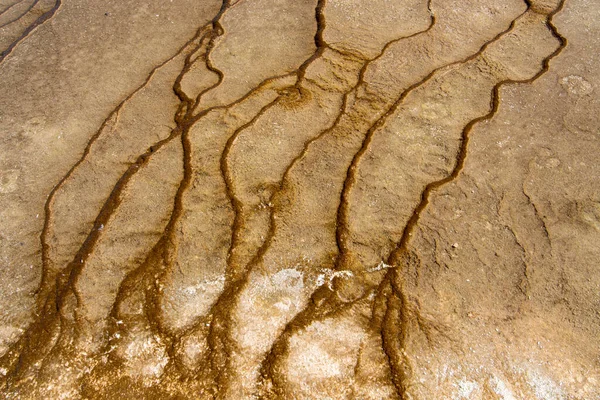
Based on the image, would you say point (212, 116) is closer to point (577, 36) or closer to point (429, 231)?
point (429, 231)

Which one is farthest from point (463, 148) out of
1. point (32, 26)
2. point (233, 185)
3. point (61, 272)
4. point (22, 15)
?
point (22, 15)

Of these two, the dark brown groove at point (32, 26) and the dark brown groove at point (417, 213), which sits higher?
the dark brown groove at point (32, 26)

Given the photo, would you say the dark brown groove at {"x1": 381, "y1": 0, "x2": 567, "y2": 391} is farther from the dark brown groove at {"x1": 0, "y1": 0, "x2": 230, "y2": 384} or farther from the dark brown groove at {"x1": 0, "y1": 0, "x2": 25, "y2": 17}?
the dark brown groove at {"x1": 0, "y1": 0, "x2": 25, "y2": 17}

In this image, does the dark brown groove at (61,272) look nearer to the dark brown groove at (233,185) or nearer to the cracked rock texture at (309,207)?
the cracked rock texture at (309,207)


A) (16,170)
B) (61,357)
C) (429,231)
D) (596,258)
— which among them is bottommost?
(596,258)

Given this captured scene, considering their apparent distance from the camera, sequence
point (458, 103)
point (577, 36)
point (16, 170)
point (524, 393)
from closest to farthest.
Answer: point (524, 393) < point (16, 170) < point (458, 103) < point (577, 36)

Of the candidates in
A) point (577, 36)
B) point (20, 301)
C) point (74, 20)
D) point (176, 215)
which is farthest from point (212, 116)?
point (577, 36)

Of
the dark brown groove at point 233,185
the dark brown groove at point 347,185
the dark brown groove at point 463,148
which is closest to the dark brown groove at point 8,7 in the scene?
the dark brown groove at point 233,185
